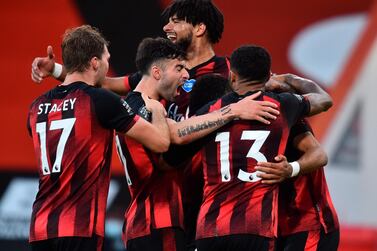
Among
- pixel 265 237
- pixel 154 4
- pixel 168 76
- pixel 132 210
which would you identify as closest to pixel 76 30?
pixel 168 76

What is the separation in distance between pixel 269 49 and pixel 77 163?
6840 millimetres

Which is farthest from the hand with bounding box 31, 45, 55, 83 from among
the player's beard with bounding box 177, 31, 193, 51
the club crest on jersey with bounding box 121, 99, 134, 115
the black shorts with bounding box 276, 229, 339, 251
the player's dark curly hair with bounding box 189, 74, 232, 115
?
the black shorts with bounding box 276, 229, 339, 251

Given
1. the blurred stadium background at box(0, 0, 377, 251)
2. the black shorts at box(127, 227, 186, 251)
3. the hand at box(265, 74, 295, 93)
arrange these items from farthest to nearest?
the blurred stadium background at box(0, 0, 377, 251), the hand at box(265, 74, 295, 93), the black shorts at box(127, 227, 186, 251)

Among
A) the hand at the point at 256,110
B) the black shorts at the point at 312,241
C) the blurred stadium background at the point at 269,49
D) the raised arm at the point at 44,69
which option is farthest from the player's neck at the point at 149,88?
the blurred stadium background at the point at 269,49

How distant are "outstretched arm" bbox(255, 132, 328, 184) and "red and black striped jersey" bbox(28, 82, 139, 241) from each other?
0.96 metres

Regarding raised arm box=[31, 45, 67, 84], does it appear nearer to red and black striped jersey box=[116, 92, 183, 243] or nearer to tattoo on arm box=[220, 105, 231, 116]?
red and black striped jersey box=[116, 92, 183, 243]

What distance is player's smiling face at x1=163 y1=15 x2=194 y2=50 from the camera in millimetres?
7664

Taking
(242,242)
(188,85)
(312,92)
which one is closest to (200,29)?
(188,85)

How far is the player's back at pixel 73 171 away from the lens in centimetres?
620

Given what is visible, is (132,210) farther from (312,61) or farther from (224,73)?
(312,61)

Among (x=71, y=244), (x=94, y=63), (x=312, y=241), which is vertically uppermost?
(x=94, y=63)

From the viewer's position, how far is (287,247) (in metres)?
7.27

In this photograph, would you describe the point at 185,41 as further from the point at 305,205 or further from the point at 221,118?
the point at 305,205

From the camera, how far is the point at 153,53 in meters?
6.87
